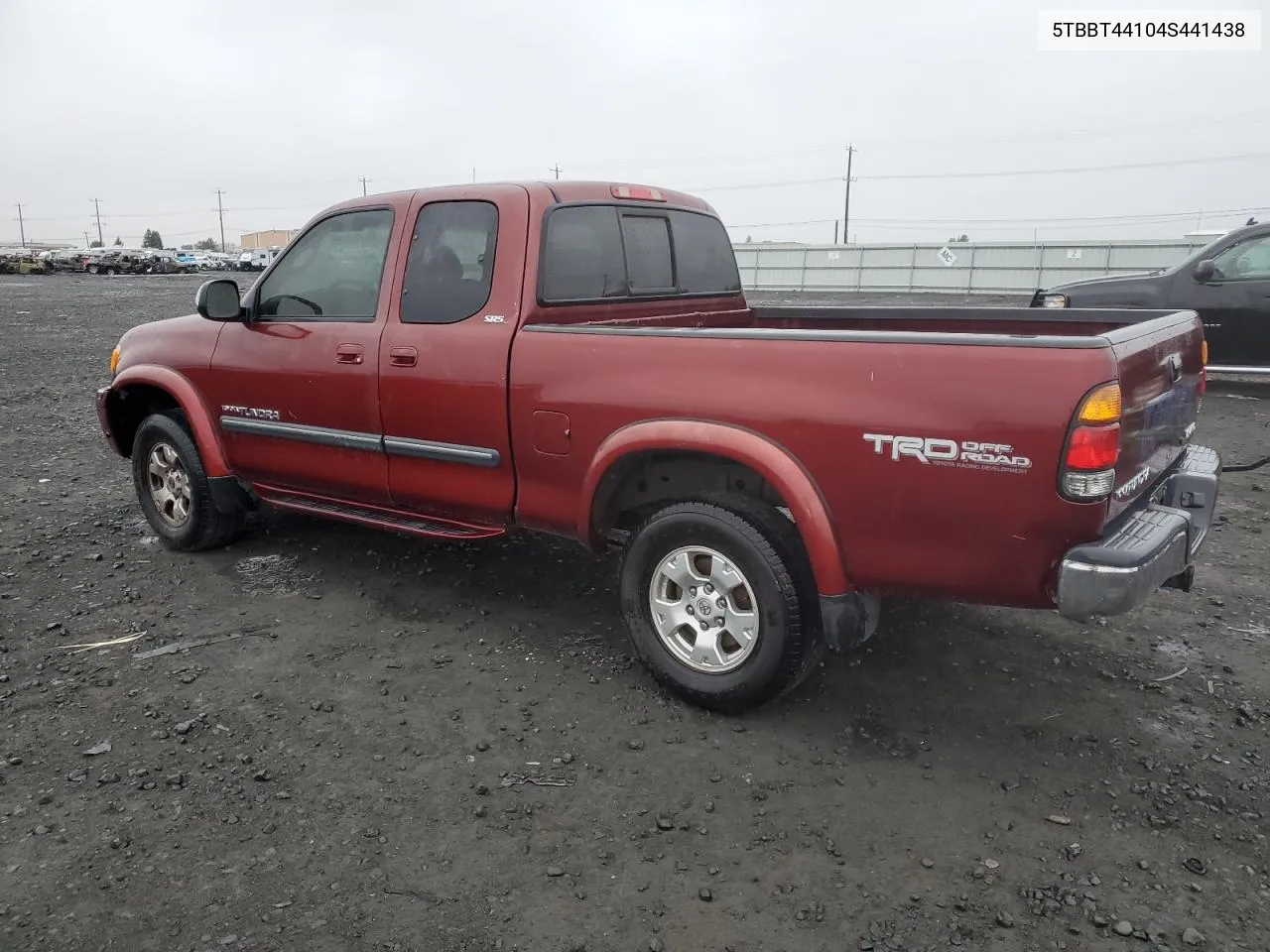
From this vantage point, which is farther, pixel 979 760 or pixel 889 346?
pixel 979 760

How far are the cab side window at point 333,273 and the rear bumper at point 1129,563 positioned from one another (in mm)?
3127

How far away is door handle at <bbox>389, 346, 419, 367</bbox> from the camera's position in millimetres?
4181

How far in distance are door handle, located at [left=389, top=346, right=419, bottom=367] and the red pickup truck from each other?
15 millimetres

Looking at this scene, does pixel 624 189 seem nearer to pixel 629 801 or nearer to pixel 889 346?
pixel 889 346

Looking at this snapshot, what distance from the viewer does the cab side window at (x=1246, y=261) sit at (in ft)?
31.8

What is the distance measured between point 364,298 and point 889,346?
257 centimetres

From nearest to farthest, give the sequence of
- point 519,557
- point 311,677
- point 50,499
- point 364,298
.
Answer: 1. point 311,677
2. point 364,298
3. point 519,557
4. point 50,499

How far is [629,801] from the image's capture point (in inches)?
119

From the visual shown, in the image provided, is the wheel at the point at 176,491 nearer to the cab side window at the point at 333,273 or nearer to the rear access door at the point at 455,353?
the cab side window at the point at 333,273

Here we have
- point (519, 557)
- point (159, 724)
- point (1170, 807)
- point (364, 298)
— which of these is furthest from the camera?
point (519, 557)

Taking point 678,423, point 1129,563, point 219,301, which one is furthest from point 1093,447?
point 219,301

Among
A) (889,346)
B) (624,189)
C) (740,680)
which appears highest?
(624,189)

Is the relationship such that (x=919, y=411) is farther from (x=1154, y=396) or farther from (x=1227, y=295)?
(x=1227, y=295)

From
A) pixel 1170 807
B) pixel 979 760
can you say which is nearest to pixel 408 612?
pixel 979 760
